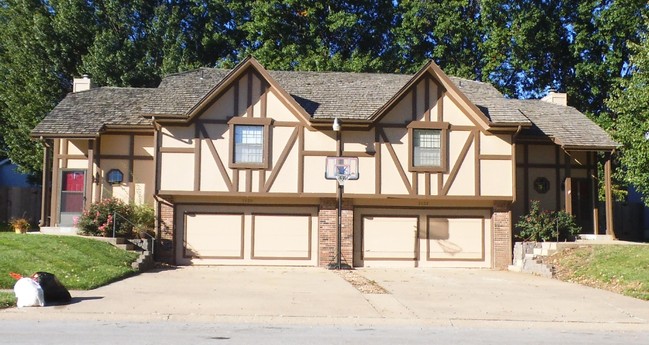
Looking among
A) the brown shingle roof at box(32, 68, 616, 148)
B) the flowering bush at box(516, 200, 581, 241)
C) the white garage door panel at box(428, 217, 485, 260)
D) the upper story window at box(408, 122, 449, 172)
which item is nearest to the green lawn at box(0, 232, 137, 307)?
the brown shingle roof at box(32, 68, 616, 148)

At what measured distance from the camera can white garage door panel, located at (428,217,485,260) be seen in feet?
75.3

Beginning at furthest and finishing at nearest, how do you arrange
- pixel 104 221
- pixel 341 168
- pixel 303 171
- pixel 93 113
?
1. pixel 93 113
2. pixel 303 171
3. pixel 341 168
4. pixel 104 221

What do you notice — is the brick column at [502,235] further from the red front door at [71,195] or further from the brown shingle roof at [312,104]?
the red front door at [71,195]

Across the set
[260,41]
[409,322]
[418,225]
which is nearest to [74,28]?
→ [260,41]

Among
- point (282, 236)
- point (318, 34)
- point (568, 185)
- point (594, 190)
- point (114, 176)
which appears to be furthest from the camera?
point (318, 34)

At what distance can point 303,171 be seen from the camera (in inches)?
871

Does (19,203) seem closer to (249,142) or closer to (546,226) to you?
(249,142)

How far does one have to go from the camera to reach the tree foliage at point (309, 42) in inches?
1300

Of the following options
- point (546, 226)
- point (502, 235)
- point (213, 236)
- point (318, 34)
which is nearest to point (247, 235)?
point (213, 236)

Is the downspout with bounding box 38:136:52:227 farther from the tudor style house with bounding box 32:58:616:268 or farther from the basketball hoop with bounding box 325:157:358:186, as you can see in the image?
the basketball hoop with bounding box 325:157:358:186

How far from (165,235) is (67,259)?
5160 millimetres

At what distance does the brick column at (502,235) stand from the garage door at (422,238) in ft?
1.21

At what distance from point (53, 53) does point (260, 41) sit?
10142 millimetres

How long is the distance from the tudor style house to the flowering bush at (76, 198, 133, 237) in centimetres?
112
